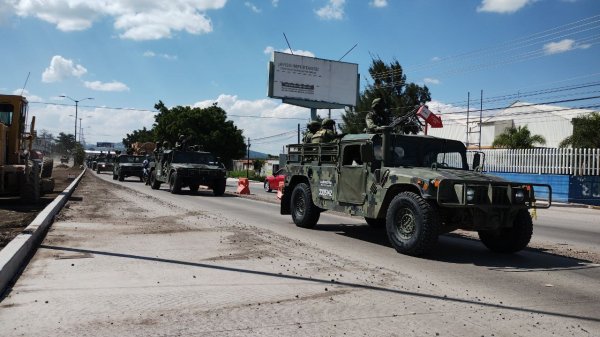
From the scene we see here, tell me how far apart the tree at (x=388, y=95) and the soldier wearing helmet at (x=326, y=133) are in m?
35.8

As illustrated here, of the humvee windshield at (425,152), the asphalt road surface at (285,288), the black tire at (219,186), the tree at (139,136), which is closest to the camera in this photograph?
the asphalt road surface at (285,288)

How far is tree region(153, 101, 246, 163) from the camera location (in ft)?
200

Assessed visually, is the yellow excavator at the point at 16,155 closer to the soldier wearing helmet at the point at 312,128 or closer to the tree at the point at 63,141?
the soldier wearing helmet at the point at 312,128

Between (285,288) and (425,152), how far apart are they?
4228 millimetres

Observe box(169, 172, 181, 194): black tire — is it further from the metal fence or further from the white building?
the white building

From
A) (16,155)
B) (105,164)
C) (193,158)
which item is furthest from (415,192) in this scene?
(105,164)

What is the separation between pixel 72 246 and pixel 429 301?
5423mm

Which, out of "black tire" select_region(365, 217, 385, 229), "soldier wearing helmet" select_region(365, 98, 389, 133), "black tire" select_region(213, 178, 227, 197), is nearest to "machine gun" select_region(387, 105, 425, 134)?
"soldier wearing helmet" select_region(365, 98, 389, 133)

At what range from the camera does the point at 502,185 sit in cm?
753

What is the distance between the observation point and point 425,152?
8945 mm

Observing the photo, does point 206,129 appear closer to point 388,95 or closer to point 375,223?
point 388,95

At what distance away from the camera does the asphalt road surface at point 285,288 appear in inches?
176

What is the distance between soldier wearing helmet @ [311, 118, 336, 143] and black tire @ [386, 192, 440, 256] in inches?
126

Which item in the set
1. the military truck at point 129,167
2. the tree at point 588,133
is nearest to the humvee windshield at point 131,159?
the military truck at point 129,167
